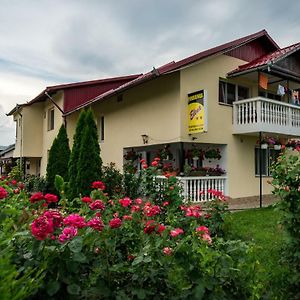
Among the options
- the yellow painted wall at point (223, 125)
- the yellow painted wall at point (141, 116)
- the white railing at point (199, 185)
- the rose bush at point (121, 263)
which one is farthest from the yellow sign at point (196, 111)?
the rose bush at point (121, 263)

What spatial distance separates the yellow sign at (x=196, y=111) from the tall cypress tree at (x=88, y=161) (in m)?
3.39

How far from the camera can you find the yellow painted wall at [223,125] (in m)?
11.6

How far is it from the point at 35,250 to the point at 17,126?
21.9 m

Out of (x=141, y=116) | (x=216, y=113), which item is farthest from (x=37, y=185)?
(x=216, y=113)

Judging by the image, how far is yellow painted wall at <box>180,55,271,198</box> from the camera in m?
11.6

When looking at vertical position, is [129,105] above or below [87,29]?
below

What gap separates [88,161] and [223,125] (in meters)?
5.29

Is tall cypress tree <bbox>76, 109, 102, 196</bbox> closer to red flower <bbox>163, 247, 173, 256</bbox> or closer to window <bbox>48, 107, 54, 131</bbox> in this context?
red flower <bbox>163, 247, 173, 256</bbox>

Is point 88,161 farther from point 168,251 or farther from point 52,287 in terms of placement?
point 52,287

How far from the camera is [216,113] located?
1217cm

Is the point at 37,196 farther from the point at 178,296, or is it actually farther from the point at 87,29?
the point at 87,29

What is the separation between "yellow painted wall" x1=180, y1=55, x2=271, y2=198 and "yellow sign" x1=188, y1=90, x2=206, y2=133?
0.67 feet

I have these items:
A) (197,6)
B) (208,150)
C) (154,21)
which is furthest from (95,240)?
(208,150)

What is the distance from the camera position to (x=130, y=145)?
562 inches
